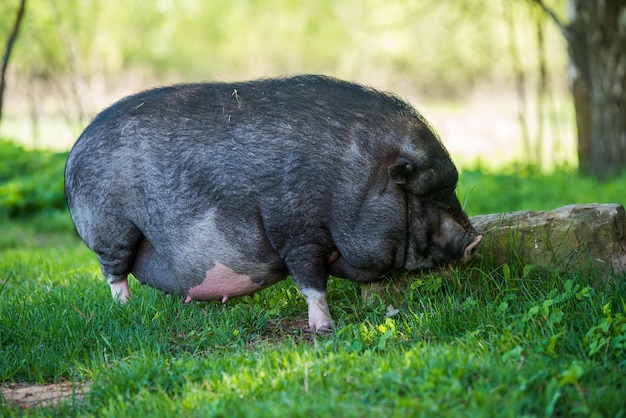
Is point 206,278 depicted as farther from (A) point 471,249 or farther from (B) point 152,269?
(A) point 471,249

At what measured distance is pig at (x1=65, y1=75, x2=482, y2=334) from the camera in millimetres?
4469

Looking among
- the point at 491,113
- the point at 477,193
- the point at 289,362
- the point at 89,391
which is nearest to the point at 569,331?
the point at 289,362

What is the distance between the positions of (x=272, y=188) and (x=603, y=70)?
677 centimetres

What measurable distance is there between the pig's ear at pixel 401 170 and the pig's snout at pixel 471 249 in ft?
1.68

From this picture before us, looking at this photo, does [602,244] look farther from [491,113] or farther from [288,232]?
[491,113]

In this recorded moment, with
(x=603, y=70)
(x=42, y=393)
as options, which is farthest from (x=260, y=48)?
(x=42, y=393)

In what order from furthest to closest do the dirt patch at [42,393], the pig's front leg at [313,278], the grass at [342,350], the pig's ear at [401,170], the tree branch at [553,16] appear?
1. the tree branch at [553,16]
2. the pig's front leg at [313,278]
3. the pig's ear at [401,170]
4. the dirt patch at [42,393]
5. the grass at [342,350]

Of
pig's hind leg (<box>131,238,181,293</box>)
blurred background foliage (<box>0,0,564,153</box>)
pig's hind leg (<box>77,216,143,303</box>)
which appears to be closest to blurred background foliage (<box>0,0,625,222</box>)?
blurred background foliage (<box>0,0,564,153</box>)

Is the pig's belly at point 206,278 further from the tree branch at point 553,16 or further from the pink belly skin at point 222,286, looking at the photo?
the tree branch at point 553,16

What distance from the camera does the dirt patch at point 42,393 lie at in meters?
3.80

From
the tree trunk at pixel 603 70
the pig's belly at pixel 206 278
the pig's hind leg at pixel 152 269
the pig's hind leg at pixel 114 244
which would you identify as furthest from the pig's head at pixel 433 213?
the tree trunk at pixel 603 70

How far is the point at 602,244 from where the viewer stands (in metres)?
4.75

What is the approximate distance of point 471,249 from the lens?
453 centimetres

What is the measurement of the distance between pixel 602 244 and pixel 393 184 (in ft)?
4.35
